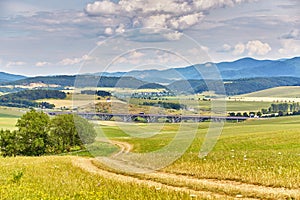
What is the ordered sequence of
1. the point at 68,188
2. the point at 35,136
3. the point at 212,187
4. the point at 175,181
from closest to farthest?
the point at 68,188 < the point at 212,187 < the point at 175,181 < the point at 35,136

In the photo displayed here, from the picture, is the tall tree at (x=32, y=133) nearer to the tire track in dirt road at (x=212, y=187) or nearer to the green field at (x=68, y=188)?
the green field at (x=68, y=188)

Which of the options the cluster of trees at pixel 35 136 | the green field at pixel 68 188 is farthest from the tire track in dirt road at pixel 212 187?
the cluster of trees at pixel 35 136

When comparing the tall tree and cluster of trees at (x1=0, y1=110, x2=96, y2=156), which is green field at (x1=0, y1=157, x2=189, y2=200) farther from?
the tall tree

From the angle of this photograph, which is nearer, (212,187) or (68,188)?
(68,188)

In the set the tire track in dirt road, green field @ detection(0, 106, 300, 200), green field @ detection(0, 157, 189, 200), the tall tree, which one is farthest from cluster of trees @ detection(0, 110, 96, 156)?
the tire track in dirt road

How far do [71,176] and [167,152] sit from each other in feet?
28.2

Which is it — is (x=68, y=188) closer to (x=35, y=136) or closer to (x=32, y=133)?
(x=32, y=133)

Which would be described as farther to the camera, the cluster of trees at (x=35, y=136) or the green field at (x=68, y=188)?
the cluster of trees at (x=35, y=136)

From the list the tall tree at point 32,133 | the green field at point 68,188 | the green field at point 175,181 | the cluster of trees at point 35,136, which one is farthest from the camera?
the cluster of trees at point 35,136

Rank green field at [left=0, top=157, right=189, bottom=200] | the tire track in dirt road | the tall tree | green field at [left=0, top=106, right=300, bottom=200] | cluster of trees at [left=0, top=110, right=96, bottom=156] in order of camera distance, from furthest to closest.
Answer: cluster of trees at [left=0, top=110, right=96, bottom=156] → the tall tree → the tire track in dirt road → green field at [left=0, top=106, right=300, bottom=200] → green field at [left=0, top=157, right=189, bottom=200]

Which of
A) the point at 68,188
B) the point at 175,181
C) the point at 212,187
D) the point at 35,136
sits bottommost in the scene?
the point at 35,136

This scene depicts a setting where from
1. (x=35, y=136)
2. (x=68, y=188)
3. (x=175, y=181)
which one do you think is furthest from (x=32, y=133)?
(x=68, y=188)

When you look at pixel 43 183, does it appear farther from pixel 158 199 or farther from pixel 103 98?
pixel 103 98

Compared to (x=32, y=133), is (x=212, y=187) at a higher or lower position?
higher
